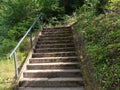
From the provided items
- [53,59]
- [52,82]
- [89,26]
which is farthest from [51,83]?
[89,26]

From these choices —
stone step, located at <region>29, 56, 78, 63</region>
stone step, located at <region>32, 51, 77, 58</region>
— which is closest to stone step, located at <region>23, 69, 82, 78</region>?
stone step, located at <region>29, 56, 78, 63</region>

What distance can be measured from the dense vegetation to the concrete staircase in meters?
0.66

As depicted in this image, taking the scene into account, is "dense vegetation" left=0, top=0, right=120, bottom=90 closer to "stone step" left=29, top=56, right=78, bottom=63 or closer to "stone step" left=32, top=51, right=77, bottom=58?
"stone step" left=32, top=51, right=77, bottom=58

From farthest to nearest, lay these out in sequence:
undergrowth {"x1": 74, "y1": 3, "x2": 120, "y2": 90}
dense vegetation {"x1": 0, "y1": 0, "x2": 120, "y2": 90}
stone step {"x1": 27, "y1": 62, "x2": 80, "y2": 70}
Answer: stone step {"x1": 27, "y1": 62, "x2": 80, "y2": 70}, dense vegetation {"x1": 0, "y1": 0, "x2": 120, "y2": 90}, undergrowth {"x1": 74, "y1": 3, "x2": 120, "y2": 90}

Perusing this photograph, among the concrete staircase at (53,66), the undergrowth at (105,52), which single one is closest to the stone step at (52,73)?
the concrete staircase at (53,66)

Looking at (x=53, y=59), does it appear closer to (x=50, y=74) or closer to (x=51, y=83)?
(x=50, y=74)

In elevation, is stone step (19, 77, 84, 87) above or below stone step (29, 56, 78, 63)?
below

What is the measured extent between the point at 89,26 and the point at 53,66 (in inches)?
67.4

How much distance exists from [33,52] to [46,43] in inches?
36.9

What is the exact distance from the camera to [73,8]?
44.3 ft

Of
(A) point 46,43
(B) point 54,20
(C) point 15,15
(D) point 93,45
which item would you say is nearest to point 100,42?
(D) point 93,45

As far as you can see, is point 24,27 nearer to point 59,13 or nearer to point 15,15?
point 15,15

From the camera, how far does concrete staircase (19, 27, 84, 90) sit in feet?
18.8

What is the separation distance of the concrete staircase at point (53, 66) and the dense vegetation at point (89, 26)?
2.17ft
